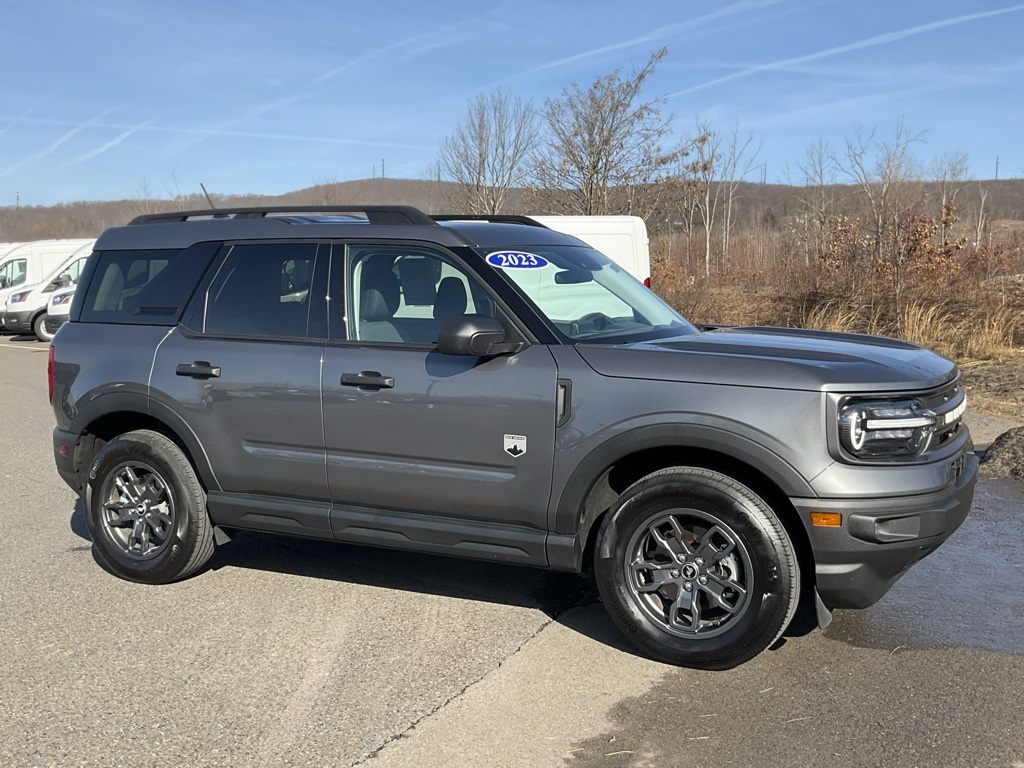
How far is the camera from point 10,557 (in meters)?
5.84

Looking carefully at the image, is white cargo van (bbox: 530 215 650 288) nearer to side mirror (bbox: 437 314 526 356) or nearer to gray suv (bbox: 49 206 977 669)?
gray suv (bbox: 49 206 977 669)

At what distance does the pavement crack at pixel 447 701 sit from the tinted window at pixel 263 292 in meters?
1.86

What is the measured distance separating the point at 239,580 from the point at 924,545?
352 centimetres

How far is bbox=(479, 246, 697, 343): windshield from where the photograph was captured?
4.66 meters

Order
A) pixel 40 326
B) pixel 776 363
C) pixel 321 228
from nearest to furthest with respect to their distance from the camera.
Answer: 1. pixel 776 363
2. pixel 321 228
3. pixel 40 326

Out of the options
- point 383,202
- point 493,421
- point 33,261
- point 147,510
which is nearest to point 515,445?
point 493,421

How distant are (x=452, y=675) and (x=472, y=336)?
144cm

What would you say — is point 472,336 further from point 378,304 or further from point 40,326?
point 40,326

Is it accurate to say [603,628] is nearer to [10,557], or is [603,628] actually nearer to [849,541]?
[849,541]

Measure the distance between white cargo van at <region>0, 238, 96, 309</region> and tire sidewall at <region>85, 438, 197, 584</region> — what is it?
21943 mm

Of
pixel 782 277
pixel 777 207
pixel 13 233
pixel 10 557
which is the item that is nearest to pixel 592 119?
pixel 782 277

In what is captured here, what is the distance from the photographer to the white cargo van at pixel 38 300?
74.4 feet

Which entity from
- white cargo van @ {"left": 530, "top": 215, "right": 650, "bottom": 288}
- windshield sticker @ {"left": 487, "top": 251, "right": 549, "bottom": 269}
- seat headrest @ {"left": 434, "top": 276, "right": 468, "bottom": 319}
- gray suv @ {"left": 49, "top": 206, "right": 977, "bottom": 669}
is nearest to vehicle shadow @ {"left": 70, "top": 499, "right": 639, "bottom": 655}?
gray suv @ {"left": 49, "top": 206, "right": 977, "bottom": 669}

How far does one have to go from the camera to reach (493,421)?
14.5ft
